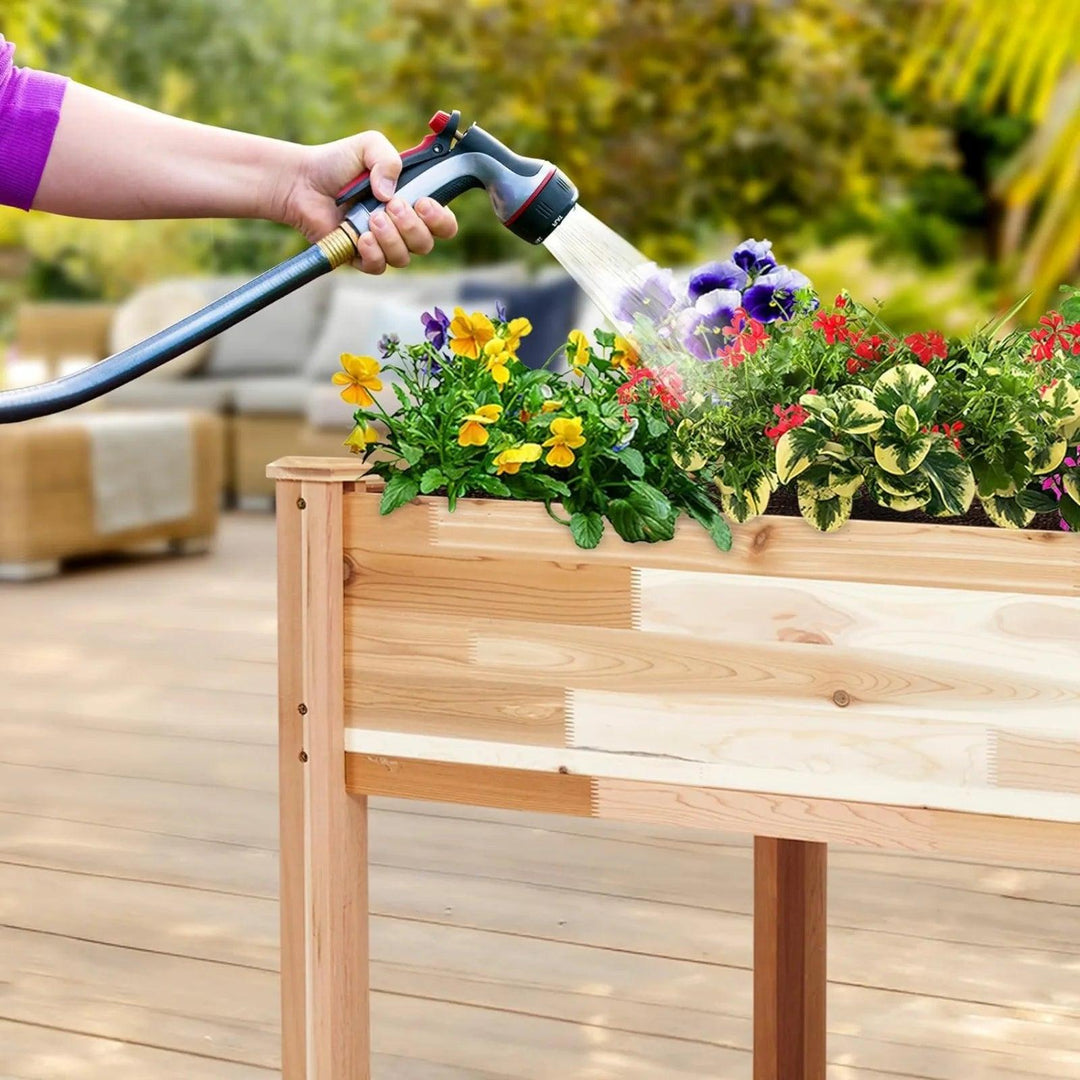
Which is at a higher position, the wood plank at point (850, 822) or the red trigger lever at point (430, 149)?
the red trigger lever at point (430, 149)

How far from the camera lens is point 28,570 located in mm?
4531

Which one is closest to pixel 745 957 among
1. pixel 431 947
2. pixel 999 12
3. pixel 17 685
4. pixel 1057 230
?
pixel 431 947

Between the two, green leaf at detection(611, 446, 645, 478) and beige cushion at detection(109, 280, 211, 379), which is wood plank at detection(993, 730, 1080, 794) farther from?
beige cushion at detection(109, 280, 211, 379)

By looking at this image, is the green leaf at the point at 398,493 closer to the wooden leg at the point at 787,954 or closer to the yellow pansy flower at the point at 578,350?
the yellow pansy flower at the point at 578,350

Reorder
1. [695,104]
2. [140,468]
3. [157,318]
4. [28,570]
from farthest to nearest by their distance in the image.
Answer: [695,104], [157,318], [140,468], [28,570]

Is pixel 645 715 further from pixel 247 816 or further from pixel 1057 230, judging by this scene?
pixel 1057 230

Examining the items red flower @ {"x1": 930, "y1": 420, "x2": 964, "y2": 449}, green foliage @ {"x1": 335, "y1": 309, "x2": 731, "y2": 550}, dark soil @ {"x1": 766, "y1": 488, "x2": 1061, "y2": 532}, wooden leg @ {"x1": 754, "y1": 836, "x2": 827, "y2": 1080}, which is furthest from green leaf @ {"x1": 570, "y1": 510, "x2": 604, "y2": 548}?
wooden leg @ {"x1": 754, "y1": 836, "x2": 827, "y2": 1080}

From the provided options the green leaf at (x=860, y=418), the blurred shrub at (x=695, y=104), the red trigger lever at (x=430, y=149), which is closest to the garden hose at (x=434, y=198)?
the red trigger lever at (x=430, y=149)

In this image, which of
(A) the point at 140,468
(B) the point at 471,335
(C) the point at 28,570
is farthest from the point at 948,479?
(A) the point at 140,468

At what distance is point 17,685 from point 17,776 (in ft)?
2.34

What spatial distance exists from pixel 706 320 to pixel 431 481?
225 mm

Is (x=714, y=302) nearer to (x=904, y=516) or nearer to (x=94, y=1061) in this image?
(x=904, y=516)

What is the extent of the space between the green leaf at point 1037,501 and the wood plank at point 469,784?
13.0 inches

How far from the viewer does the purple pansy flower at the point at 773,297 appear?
1106 mm
